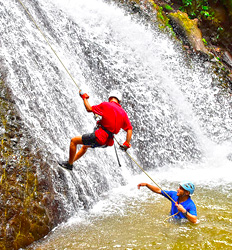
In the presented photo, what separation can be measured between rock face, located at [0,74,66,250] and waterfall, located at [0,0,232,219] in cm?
28

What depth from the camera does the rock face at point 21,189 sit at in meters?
4.23

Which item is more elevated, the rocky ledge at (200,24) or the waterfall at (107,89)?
the rocky ledge at (200,24)

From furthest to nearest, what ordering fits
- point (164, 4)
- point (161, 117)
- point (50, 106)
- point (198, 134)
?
point (164, 4)
point (198, 134)
point (161, 117)
point (50, 106)

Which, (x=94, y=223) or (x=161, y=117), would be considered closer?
(x=94, y=223)

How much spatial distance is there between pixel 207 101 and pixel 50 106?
24.3 ft

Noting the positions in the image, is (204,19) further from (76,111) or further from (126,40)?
(76,111)

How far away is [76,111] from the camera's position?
7.69 metres

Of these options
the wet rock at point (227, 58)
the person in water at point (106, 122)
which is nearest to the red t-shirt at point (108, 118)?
the person in water at point (106, 122)

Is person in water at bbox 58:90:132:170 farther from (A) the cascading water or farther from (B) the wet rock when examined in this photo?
(B) the wet rock

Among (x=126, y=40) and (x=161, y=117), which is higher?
(x=126, y=40)

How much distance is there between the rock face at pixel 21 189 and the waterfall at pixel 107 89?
28cm

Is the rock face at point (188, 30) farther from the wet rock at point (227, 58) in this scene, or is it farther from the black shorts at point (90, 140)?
the black shorts at point (90, 140)

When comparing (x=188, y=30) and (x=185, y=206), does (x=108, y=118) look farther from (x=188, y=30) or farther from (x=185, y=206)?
(x=188, y=30)

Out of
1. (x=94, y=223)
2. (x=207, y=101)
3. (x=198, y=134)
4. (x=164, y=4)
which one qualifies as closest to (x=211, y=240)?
(x=94, y=223)
